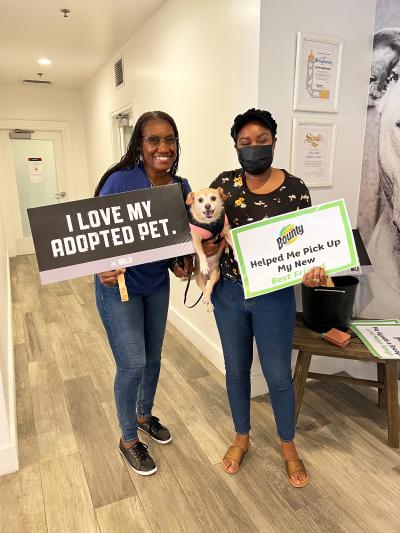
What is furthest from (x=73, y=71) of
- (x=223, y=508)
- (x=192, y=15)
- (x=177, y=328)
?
(x=223, y=508)

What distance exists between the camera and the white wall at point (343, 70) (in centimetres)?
177

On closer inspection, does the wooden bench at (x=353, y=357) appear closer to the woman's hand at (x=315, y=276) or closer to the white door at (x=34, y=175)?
the woman's hand at (x=315, y=276)

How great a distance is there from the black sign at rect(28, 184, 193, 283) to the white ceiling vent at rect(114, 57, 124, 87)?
2992mm

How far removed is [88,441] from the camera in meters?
1.90

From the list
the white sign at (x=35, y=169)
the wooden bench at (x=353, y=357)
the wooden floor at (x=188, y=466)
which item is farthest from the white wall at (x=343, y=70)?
the white sign at (x=35, y=169)

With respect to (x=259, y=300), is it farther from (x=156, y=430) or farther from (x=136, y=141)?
(x=156, y=430)

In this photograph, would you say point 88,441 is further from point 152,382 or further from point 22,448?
point 152,382

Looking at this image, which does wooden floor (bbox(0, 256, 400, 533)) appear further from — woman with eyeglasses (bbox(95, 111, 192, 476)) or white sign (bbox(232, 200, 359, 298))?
white sign (bbox(232, 200, 359, 298))

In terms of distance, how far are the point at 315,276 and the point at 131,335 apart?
72cm

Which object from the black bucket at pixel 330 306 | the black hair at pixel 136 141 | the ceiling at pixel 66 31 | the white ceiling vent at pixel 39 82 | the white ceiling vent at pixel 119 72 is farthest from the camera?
the white ceiling vent at pixel 39 82

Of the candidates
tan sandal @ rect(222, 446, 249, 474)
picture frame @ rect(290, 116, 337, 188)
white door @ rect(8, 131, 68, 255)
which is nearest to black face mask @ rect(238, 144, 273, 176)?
picture frame @ rect(290, 116, 337, 188)

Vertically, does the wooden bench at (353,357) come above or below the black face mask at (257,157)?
below

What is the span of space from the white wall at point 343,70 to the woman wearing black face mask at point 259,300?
1.97ft

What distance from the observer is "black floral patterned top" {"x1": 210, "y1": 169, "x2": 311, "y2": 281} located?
1.35 meters
